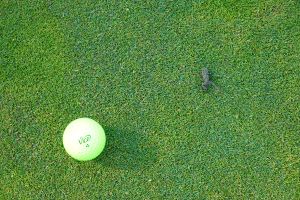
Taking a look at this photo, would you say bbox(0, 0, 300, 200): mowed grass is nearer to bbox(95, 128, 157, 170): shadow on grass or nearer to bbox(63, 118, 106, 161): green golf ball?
bbox(95, 128, 157, 170): shadow on grass

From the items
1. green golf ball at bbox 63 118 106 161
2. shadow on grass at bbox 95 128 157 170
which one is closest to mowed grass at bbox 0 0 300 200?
shadow on grass at bbox 95 128 157 170

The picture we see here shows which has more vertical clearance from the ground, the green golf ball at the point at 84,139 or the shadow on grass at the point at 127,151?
the green golf ball at the point at 84,139

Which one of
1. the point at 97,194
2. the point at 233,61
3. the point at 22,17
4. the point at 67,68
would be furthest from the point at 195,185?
the point at 22,17

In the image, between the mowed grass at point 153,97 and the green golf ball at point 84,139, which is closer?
the green golf ball at point 84,139

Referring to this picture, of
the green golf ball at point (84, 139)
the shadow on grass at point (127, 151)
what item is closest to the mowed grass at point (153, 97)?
the shadow on grass at point (127, 151)

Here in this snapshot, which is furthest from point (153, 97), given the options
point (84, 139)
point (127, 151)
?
point (84, 139)

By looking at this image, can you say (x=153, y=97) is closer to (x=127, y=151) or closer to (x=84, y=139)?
(x=127, y=151)

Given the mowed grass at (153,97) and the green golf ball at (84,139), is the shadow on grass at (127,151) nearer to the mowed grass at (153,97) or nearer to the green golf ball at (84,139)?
the mowed grass at (153,97)
